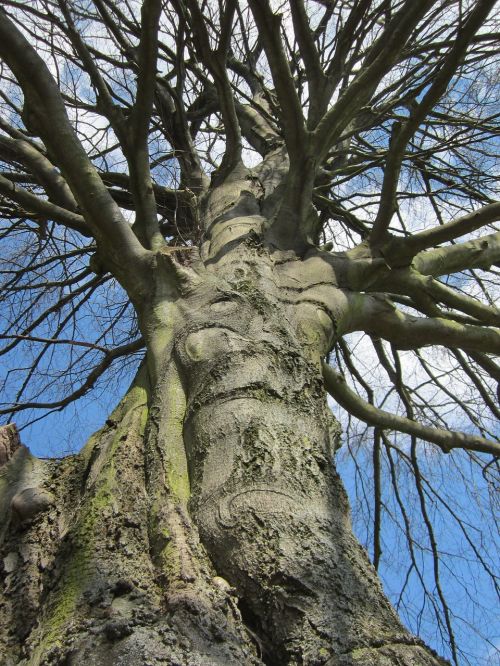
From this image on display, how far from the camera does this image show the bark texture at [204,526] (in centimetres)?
97

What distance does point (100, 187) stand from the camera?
2033mm

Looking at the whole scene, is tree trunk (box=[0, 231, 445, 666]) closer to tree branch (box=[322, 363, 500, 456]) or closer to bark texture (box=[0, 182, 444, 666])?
bark texture (box=[0, 182, 444, 666])

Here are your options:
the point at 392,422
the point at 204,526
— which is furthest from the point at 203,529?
the point at 392,422

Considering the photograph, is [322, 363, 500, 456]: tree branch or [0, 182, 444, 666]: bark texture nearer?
[0, 182, 444, 666]: bark texture

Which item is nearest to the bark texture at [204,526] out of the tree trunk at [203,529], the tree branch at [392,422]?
the tree trunk at [203,529]

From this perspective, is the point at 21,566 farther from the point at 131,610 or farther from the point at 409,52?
the point at 409,52

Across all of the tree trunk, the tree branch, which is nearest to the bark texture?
the tree trunk

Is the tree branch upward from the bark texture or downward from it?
upward

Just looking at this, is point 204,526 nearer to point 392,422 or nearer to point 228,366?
point 228,366

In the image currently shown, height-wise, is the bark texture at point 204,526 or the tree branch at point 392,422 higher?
the tree branch at point 392,422

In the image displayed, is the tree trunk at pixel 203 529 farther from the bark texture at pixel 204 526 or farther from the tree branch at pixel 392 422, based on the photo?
the tree branch at pixel 392 422

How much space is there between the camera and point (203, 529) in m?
1.22

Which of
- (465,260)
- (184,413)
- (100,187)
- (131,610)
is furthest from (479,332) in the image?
(131,610)

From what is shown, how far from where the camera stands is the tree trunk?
97 cm
